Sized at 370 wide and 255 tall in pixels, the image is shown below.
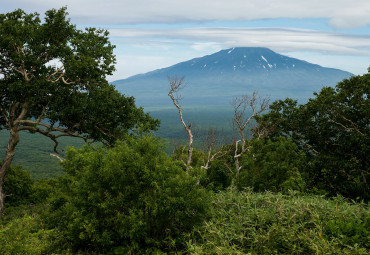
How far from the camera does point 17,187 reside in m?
29.0

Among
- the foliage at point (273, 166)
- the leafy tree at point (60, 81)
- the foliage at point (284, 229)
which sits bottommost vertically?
the foliage at point (273, 166)

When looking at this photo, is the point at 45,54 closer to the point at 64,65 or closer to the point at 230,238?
the point at 64,65

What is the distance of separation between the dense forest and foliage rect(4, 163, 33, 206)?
0.39ft

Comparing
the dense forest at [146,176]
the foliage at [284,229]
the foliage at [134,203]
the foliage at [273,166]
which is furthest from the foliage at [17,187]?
the foliage at [284,229]

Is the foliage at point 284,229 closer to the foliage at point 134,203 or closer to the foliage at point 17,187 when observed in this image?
the foliage at point 134,203

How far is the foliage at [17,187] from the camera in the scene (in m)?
28.4

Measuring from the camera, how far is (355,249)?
6.73m

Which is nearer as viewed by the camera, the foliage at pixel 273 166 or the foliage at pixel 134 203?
the foliage at pixel 134 203

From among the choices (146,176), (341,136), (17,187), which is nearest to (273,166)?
(341,136)

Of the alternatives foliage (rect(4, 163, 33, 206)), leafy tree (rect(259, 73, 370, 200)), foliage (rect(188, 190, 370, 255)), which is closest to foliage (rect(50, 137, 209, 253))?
foliage (rect(188, 190, 370, 255))

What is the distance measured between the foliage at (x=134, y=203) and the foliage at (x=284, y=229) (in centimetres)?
77

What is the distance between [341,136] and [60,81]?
19.8 m

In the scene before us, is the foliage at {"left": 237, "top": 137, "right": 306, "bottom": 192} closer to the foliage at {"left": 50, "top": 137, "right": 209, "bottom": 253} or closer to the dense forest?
the dense forest

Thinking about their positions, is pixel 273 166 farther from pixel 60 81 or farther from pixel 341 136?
pixel 60 81
